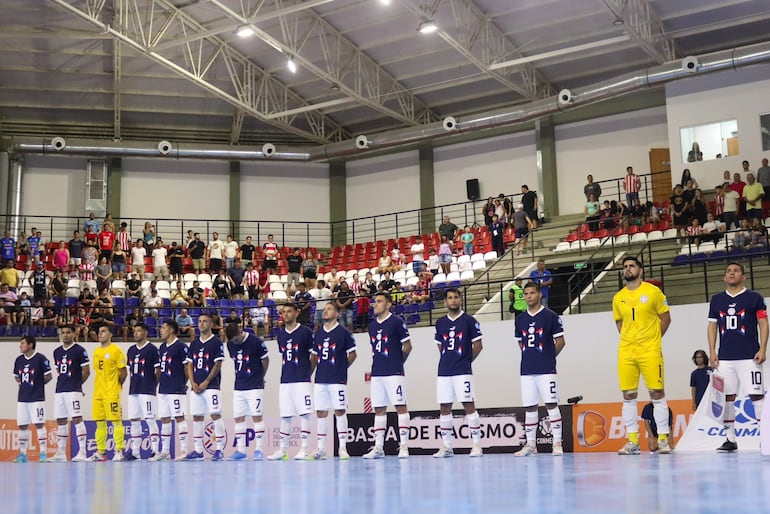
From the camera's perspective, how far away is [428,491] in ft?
18.6

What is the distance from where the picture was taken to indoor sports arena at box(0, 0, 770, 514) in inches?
392

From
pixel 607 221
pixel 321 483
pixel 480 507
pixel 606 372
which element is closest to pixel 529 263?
pixel 607 221

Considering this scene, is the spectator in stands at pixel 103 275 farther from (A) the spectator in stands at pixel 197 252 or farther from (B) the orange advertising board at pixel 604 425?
(B) the orange advertising board at pixel 604 425

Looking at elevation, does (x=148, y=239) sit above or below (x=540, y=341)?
above

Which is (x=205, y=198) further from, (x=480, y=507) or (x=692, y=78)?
(x=480, y=507)

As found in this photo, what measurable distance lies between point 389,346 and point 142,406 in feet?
16.4

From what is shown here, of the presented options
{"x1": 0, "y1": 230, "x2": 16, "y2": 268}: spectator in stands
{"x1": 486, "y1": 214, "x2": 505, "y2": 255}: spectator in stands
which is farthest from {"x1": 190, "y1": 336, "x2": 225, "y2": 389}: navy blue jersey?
{"x1": 0, "y1": 230, "x2": 16, "y2": 268}: spectator in stands

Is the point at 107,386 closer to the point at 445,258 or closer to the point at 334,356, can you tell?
the point at 334,356

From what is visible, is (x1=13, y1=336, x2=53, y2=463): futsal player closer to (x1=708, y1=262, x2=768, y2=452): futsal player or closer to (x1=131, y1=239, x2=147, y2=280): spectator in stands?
(x1=131, y1=239, x2=147, y2=280): spectator in stands

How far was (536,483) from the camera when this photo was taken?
5.96m

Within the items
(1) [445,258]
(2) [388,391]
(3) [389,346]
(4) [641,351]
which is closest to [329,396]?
(2) [388,391]

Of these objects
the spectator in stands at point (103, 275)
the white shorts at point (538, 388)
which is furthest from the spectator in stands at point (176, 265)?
the white shorts at point (538, 388)

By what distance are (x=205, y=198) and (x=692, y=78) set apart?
16.8m

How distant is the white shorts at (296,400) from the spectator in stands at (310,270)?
11402 millimetres
